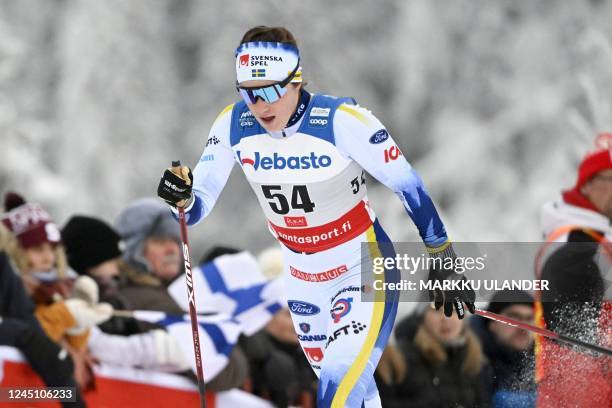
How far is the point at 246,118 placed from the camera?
→ 20.3 ft

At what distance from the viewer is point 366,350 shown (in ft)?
19.5

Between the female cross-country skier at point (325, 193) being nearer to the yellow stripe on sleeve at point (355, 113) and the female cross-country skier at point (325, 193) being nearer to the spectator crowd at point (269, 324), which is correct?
the yellow stripe on sleeve at point (355, 113)

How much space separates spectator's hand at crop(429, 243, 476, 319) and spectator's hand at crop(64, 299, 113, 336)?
→ 2.07 meters

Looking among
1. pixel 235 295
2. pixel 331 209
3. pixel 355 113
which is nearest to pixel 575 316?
pixel 331 209

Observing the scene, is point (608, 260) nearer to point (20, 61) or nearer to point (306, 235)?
point (306, 235)

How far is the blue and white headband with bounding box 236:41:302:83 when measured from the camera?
19.3ft

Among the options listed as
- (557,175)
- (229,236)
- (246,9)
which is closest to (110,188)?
(229,236)

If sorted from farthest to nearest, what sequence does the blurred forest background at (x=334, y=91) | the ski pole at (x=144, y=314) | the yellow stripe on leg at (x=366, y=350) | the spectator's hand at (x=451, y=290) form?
the blurred forest background at (x=334, y=91) → the ski pole at (x=144, y=314) → the spectator's hand at (x=451, y=290) → the yellow stripe on leg at (x=366, y=350)

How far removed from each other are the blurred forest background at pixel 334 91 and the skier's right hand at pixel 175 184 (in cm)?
776

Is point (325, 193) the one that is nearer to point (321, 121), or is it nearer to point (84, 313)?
point (321, 121)

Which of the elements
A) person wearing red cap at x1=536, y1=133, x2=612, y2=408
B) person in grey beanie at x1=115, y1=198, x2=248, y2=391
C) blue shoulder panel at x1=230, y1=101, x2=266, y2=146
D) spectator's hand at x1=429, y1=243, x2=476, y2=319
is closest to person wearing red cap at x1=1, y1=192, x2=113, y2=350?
person in grey beanie at x1=115, y1=198, x2=248, y2=391

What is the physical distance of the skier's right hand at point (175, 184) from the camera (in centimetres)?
589

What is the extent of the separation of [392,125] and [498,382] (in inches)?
318

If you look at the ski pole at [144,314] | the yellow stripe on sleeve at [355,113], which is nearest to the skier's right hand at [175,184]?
the yellow stripe on sleeve at [355,113]
